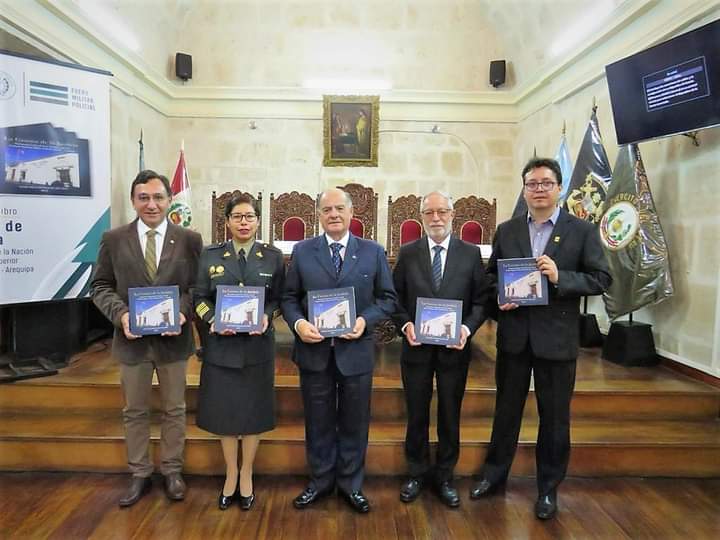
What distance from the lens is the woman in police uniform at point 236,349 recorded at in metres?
2.18

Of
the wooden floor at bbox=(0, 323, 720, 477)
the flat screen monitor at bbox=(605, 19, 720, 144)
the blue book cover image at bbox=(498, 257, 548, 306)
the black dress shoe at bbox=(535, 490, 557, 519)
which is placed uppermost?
the flat screen monitor at bbox=(605, 19, 720, 144)

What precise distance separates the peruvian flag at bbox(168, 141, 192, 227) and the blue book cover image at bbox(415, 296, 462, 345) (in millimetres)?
3652

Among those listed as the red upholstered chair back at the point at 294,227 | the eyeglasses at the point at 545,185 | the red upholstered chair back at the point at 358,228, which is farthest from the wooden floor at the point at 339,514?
the red upholstered chair back at the point at 358,228

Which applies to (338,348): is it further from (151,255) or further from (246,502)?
(151,255)

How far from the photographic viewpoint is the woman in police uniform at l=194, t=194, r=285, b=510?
2.18 m

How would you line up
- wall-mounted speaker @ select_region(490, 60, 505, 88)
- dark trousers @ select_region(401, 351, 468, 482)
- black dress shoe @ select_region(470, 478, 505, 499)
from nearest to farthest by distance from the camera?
dark trousers @ select_region(401, 351, 468, 482) → black dress shoe @ select_region(470, 478, 505, 499) → wall-mounted speaker @ select_region(490, 60, 505, 88)

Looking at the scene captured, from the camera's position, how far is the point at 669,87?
10.4ft

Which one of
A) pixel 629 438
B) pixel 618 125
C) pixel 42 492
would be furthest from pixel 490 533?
pixel 618 125

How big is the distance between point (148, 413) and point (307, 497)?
0.92m

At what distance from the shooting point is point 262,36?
6.25 meters

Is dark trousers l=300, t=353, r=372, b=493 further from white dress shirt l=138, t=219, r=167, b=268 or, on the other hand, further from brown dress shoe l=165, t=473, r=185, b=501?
white dress shirt l=138, t=219, r=167, b=268

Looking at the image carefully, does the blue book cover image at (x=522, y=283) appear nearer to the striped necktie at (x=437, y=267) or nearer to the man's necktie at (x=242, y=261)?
the striped necktie at (x=437, y=267)

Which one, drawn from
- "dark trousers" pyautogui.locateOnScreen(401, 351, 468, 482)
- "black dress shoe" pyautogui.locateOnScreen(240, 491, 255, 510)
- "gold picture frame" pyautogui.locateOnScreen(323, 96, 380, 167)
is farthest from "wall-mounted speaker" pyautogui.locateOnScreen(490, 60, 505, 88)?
"black dress shoe" pyautogui.locateOnScreen(240, 491, 255, 510)

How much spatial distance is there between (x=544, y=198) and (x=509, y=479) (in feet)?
5.34
